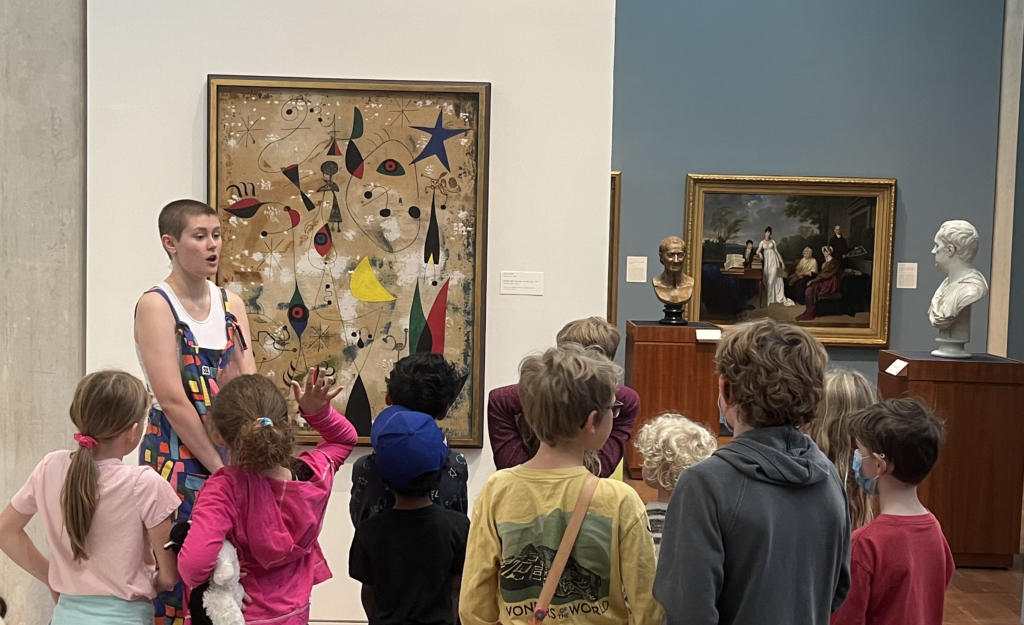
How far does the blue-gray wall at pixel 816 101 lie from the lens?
8469 millimetres

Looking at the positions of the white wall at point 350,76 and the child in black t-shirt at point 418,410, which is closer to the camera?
the child in black t-shirt at point 418,410

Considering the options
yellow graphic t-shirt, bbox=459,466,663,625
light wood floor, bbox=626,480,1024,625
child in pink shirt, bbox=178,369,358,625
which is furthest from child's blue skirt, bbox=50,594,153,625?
light wood floor, bbox=626,480,1024,625

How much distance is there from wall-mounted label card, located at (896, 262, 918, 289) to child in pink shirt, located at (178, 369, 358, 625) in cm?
728

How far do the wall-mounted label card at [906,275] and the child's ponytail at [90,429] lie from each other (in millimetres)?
7679

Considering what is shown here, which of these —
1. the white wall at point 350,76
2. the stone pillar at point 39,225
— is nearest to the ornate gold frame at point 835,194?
the white wall at point 350,76

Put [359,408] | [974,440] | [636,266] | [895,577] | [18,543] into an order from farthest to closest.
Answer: [636,266], [974,440], [359,408], [18,543], [895,577]

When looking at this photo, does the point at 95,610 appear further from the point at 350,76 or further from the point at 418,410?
Result: the point at 350,76

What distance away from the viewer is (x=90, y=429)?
2570 mm

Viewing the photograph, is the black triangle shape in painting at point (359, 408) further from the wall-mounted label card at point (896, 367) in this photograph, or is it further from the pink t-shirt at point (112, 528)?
the wall-mounted label card at point (896, 367)

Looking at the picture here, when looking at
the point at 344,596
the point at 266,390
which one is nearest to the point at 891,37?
the point at 344,596

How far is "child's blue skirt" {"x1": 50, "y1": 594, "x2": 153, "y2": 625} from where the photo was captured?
103 inches

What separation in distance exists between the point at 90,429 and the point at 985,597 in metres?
4.87

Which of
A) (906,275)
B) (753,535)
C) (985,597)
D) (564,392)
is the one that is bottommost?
(985,597)

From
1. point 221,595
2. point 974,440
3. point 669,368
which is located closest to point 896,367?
point 974,440
